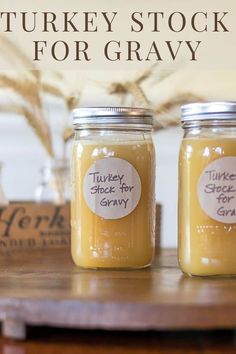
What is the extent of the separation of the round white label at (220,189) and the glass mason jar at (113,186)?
0.29ft

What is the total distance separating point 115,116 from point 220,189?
143mm

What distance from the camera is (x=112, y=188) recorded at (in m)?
Answer: 0.80

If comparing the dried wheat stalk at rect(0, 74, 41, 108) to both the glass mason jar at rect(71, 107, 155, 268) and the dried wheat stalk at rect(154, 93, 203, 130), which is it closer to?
the dried wheat stalk at rect(154, 93, 203, 130)

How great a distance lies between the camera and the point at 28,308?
62 cm

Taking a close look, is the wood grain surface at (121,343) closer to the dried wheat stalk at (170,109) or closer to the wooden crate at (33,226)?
the wooden crate at (33,226)

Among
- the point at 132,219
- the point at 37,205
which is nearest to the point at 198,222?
the point at 132,219

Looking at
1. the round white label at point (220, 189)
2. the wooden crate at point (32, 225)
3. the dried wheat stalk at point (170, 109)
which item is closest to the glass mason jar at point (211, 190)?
the round white label at point (220, 189)

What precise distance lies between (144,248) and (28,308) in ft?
0.75

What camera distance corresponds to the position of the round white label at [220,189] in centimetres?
75

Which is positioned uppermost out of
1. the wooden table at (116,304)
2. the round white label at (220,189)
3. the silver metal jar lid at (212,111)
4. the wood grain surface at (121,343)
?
the silver metal jar lid at (212,111)

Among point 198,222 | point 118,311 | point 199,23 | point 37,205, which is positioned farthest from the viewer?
point 199,23

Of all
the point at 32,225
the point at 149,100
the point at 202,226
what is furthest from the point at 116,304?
the point at 149,100

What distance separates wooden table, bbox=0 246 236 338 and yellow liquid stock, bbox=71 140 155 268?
2.8 inches

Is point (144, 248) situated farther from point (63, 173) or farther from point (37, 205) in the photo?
point (63, 173)
